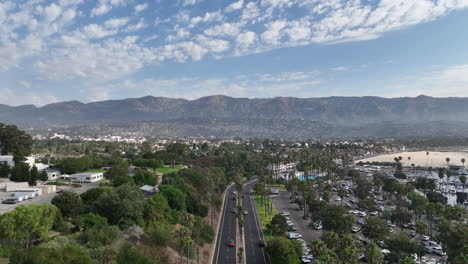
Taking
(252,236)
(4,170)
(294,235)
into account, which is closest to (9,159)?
(4,170)

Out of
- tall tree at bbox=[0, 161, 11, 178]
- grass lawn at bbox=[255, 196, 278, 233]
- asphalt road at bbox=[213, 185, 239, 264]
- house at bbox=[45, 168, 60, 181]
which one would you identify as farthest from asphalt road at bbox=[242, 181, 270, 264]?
tall tree at bbox=[0, 161, 11, 178]

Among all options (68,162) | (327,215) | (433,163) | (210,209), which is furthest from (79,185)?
(433,163)

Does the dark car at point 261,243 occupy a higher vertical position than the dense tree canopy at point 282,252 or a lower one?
lower

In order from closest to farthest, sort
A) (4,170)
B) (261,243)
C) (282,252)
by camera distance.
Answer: (282,252) → (261,243) → (4,170)

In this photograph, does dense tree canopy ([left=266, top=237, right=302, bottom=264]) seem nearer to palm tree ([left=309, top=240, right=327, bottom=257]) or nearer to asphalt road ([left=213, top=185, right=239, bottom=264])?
asphalt road ([left=213, top=185, right=239, bottom=264])

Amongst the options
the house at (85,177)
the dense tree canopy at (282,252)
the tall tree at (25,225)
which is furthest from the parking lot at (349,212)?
the house at (85,177)

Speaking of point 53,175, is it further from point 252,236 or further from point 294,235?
point 294,235

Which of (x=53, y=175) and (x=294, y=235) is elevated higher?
(x=53, y=175)

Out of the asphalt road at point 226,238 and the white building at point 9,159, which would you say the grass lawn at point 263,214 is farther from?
the white building at point 9,159
